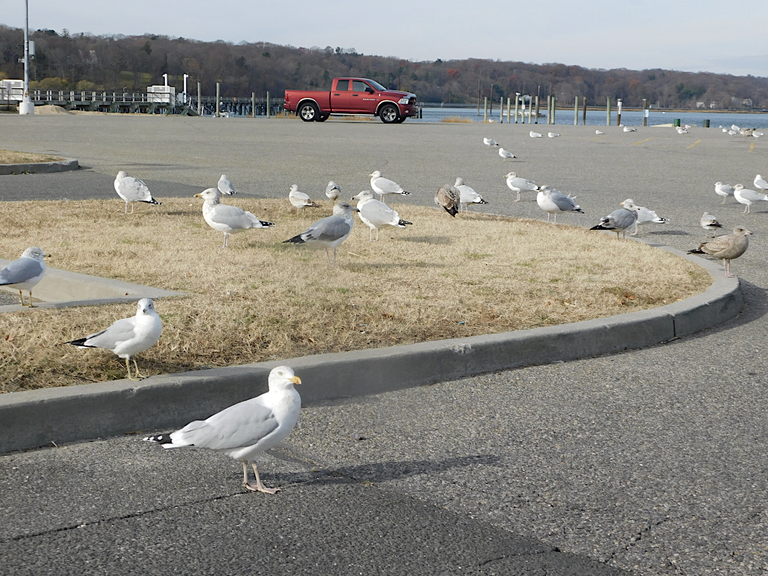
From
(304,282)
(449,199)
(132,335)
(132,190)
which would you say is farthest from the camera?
(449,199)

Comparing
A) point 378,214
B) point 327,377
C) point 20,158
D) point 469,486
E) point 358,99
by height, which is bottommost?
point 469,486

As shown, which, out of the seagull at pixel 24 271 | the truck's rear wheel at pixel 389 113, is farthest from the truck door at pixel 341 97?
the seagull at pixel 24 271

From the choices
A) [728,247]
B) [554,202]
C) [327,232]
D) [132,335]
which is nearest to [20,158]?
[554,202]

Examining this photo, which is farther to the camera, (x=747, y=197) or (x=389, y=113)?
(x=389, y=113)

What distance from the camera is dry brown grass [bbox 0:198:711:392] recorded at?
542cm

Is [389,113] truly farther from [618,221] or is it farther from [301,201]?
[618,221]

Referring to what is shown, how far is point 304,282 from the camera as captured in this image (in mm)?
7500

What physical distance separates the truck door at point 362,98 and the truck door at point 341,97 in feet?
0.69

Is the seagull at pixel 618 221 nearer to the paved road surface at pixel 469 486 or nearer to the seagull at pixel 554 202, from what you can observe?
the seagull at pixel 554 202

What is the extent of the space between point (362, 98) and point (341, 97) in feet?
3.40

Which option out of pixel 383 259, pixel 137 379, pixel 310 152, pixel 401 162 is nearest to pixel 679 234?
pixel 383 259

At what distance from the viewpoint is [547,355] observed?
600 cm

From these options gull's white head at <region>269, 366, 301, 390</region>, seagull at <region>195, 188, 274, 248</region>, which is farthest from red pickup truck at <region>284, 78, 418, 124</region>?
gull's white head at <region>269, 366, 301, 390</region>

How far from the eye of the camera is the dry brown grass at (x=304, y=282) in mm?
5422
